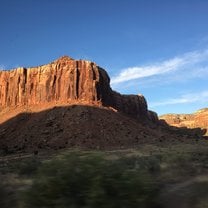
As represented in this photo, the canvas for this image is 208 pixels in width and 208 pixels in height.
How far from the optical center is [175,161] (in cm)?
1797

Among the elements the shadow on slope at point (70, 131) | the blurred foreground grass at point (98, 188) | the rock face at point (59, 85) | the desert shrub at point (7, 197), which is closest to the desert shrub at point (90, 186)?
the blurred foreground grass at point (98, 188)

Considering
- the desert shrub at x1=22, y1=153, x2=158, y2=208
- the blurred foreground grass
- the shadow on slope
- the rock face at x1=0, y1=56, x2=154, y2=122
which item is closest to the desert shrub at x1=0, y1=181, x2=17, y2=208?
the blurred foreground grass

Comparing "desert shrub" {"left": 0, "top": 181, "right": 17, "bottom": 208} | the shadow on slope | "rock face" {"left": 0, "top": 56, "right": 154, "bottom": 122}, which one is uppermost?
"rock face" {"left": 0, "top": 56, "right": 154, "bottom": 122}

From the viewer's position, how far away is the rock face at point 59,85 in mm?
111125

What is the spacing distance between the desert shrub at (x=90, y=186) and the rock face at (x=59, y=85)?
308 feet

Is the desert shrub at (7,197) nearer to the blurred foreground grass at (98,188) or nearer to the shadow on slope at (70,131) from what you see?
the blurred foreground grass at (98,188)

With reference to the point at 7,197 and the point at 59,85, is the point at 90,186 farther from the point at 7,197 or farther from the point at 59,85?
the point at 59,85

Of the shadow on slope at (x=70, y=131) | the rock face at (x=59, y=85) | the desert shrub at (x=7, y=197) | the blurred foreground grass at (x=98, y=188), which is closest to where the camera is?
the blurred foreground grass at (x=98, y=188)

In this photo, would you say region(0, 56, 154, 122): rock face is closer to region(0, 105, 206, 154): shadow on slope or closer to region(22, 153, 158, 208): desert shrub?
region(0, 105, 206, 154): shadow on slope

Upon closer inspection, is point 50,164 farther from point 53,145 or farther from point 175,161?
point 53,145

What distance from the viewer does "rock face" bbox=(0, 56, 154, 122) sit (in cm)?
11112

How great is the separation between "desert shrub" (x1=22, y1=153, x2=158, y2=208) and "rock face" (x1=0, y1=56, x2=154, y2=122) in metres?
93.9

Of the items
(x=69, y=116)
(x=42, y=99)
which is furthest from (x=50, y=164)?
(x=42, y=99)

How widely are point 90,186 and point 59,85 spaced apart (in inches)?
4088
